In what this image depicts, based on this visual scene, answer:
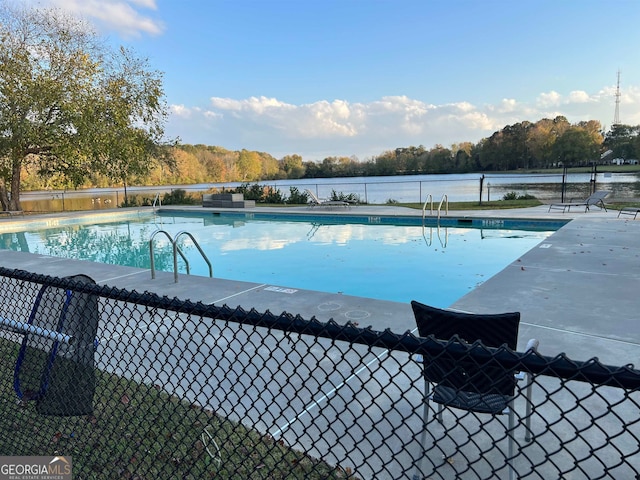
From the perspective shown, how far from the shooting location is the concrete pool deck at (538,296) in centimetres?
386

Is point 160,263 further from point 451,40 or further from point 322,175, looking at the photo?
point 322,175

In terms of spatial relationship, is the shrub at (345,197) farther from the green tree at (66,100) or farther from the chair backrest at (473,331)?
the chair backrest at (473,331)

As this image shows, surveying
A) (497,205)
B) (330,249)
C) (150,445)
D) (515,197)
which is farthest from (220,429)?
(515,197)

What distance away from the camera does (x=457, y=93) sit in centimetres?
3158

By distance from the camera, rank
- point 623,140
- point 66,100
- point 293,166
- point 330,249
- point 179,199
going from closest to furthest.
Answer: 1. point 330,249
2. point 66,100
3. point 179,199
4. point 623,140
5. point 293,166

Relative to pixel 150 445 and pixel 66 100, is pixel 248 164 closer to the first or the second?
pixel 66 100

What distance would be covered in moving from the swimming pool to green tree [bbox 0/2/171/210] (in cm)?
313

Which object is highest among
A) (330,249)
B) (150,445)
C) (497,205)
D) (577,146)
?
(577,146)

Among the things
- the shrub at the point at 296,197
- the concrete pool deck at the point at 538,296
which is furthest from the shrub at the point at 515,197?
the concrete pool deck at the point at 538,296

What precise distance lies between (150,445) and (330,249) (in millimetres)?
7979

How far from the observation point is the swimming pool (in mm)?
7582

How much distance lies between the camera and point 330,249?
33.9 feet

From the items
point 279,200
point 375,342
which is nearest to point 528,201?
point 279,200

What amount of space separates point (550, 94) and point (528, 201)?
652 inches
